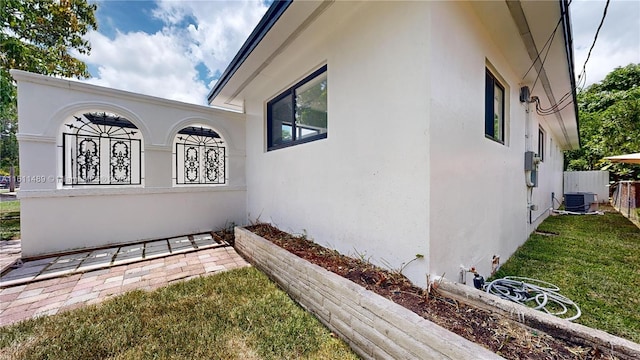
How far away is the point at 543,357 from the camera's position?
130 cm

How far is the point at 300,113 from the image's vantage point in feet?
12.9

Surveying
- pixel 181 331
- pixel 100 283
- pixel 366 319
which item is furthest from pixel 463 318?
pixel 100 283

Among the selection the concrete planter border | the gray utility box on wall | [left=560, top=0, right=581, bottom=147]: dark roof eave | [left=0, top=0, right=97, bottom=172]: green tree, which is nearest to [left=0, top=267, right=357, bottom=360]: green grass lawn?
the concrete planter border

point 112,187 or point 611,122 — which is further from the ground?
point 611,122

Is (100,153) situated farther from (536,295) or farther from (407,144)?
(536,295)

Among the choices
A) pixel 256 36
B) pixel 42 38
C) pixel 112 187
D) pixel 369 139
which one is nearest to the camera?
pixel 369 139

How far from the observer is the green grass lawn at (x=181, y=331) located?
1812 millimetres

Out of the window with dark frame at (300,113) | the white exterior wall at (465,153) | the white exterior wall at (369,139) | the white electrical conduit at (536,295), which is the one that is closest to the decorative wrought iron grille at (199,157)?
the window with dark frame at (300,113)

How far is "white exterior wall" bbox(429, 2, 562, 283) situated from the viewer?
213 cm

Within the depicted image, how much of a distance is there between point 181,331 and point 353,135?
2.53m

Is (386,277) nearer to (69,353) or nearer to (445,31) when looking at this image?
(445,31)

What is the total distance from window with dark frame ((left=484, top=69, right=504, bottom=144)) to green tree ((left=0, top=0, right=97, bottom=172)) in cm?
986

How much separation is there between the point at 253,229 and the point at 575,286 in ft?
14.9

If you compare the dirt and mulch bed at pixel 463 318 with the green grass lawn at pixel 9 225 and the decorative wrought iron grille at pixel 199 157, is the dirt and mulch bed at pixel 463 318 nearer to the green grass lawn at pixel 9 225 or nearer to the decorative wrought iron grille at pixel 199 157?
the decorative wrought iron grille at pixel 199 157
